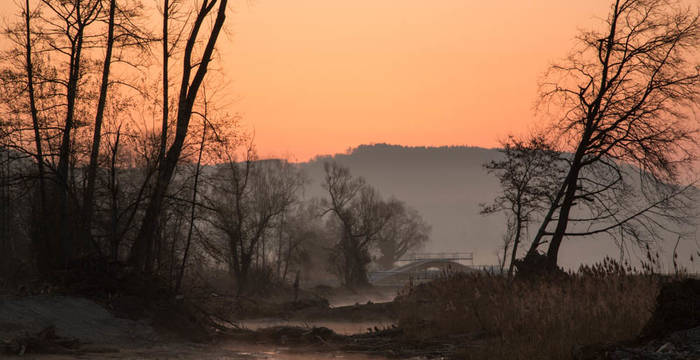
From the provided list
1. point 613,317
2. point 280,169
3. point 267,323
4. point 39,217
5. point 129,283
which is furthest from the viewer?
point 280,169

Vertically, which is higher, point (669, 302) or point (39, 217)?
point (39, 217)

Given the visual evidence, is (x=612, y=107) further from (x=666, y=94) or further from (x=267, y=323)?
(x=267, y=323)

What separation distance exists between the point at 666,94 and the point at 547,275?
7698mm

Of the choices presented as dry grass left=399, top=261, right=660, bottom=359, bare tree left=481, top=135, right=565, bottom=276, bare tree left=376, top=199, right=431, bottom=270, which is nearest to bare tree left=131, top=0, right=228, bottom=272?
dry grass left=399, top=261, right=660, bottom=359

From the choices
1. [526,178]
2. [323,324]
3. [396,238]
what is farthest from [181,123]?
[396,238]

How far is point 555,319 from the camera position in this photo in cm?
1401

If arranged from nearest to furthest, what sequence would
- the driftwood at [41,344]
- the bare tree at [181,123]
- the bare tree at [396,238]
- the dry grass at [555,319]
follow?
the dry grass at [555,319]
the driftwood at [41,344]
the bare tree at [181,123]
the bare tree at [396,238]

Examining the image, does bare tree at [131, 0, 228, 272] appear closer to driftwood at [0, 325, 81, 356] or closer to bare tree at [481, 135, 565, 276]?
driftwood at [0, 325, 81, 356]

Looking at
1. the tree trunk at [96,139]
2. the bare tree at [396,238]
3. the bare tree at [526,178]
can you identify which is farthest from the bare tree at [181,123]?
the bare tree at [396,238]

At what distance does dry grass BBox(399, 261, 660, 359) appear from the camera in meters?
12.3

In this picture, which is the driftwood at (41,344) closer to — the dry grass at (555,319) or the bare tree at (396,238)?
the dry grass at (555,319)

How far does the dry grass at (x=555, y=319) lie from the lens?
1231 centimetres

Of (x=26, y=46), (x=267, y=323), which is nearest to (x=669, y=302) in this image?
(x=26, y=46)

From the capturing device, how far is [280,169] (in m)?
83.6
